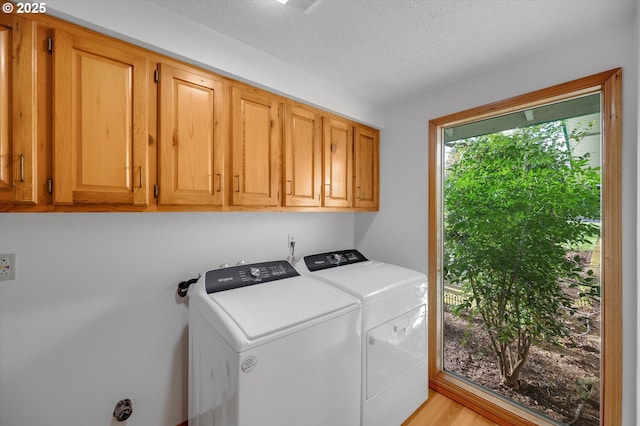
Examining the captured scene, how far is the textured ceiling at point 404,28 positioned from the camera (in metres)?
1.21

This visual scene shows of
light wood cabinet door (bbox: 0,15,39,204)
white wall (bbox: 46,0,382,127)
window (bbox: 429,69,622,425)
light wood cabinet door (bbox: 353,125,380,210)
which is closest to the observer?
light wood cabinet door (bbox: 0,15,39,204)

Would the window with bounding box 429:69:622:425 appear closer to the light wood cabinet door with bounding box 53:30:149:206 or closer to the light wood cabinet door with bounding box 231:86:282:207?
the light wood cabinet door with bounding box 231:86:282:207

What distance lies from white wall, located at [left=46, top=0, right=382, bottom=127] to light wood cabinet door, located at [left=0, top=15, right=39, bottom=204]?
0.15m

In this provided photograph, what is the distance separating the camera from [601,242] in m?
1.42

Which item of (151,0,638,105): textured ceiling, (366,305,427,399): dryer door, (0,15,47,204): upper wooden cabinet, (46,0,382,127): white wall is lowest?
(366,305,427,399): dryer door

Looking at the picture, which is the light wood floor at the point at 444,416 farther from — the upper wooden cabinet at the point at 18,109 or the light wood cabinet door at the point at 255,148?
the upper wooden cabinet at the point at 18,109

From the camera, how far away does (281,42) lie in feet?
4.90

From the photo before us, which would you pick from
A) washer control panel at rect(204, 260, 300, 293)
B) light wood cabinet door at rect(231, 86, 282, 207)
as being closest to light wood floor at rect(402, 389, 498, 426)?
washer control panel at rect(204, 260, 300, 293)

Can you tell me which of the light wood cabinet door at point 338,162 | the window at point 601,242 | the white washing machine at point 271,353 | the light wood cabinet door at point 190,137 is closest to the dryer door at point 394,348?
the white washing machine at point 271,353

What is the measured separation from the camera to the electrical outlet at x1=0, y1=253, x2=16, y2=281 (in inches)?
45.1

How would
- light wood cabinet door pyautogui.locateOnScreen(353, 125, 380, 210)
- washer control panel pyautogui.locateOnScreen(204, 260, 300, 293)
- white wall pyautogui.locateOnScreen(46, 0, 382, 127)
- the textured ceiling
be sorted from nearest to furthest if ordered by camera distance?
white wall pyautogui.locateOnScreen(46, 0, 382, 127)
the textured ceiling
washer control panel pyautogui.locateOnScreen(204, 260, 300, 293)
light wood cabinet door pyautogui.locateOnScreen(353, 125, 380, 210)

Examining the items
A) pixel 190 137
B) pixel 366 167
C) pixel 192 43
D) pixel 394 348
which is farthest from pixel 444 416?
pixel 192 43

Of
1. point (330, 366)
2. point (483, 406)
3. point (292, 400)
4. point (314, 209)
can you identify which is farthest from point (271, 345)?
point (483, 406)

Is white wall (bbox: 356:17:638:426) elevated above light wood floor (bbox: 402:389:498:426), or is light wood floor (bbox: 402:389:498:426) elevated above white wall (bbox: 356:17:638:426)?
white wall (bbox: 356:17:638:426)
